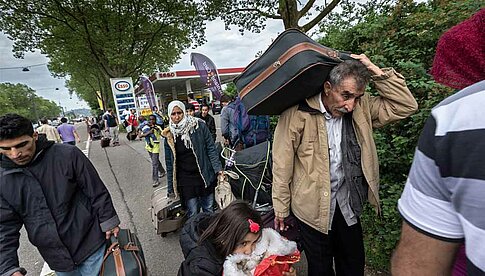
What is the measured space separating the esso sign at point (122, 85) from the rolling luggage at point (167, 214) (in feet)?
51.5

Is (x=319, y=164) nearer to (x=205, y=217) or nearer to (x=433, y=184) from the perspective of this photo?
(x=205, y=217)

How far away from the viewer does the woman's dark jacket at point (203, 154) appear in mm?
3021

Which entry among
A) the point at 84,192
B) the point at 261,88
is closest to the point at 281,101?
the point at 261,88

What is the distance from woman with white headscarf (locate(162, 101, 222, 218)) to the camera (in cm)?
302

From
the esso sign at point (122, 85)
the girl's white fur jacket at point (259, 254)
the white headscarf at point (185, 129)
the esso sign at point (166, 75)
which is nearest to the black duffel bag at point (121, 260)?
the girl's white fur jacket at point (259, 254)

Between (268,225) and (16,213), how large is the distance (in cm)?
176

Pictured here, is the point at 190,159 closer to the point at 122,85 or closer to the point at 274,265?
the point at 274,265

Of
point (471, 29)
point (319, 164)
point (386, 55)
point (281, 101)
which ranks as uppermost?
point (386, 55)

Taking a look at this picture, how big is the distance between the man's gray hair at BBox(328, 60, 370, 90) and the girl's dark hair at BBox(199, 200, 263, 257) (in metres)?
0.99

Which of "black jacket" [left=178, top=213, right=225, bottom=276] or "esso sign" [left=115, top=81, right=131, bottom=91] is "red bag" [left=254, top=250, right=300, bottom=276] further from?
"esso sign" [left=115, top=81, right=131, bottom=91]

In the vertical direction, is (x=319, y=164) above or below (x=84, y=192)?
above

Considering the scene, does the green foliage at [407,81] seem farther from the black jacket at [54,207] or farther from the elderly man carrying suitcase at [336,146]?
the black jacket at [54,207]

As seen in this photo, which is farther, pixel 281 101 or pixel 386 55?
pixel 386 55

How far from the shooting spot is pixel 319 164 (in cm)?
164
